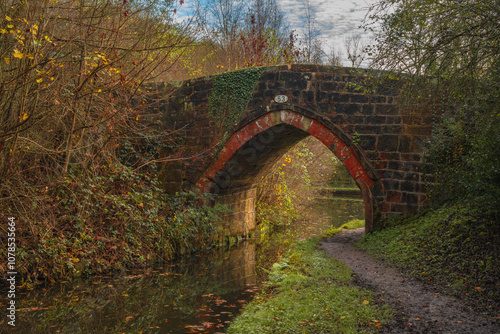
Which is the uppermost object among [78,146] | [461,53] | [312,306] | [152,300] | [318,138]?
[461,53]

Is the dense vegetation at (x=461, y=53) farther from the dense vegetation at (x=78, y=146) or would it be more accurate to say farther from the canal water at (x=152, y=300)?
the canal water at (x=152, y=300)

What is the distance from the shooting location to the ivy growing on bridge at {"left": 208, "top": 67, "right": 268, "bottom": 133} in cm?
923

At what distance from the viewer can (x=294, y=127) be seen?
9141mm

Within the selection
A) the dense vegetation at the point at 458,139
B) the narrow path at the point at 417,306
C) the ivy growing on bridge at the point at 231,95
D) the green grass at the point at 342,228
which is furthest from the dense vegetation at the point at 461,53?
the green grass at the point at 342,228

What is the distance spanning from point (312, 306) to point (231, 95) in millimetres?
5593

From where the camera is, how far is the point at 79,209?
670 cm

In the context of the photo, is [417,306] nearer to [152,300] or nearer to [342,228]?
[152,300]

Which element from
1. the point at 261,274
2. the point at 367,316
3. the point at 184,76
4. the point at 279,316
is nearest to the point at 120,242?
the point at 261,274

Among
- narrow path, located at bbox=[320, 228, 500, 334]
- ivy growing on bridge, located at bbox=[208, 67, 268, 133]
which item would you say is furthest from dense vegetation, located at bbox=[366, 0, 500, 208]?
ivy growing on bridge, located at bbox=[208, 67, 268, 133]

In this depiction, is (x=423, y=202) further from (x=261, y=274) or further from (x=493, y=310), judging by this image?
(x=493, y=310)

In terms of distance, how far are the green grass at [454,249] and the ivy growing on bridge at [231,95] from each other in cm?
400

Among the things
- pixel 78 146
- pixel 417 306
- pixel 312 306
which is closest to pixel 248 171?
pixel 78 146

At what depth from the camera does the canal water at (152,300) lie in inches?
196

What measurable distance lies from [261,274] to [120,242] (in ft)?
8.53
